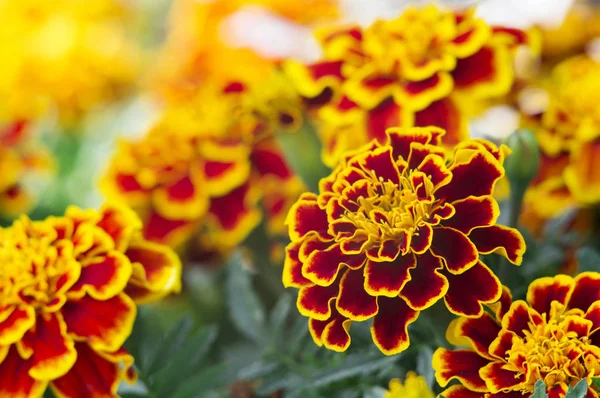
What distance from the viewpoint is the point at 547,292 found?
484 millimetres

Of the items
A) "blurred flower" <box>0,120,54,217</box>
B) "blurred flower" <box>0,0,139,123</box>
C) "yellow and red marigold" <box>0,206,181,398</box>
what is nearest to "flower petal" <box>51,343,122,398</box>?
"yellow and red marigold" <box>0,206,181,398</box>

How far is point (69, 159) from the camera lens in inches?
48.6

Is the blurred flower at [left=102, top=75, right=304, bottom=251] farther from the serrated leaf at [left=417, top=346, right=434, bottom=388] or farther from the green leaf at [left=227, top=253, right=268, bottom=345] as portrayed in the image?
the serrated leaf at [left=417, top=346, right=434, bottom=388]

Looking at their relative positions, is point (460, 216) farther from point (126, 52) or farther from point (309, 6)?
point (126, 52)

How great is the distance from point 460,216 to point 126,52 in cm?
113

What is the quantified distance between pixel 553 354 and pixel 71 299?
13.1 inches

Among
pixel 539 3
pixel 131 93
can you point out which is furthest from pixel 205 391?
pixel 131 93

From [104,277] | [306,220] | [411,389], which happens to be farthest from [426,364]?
[104,277]

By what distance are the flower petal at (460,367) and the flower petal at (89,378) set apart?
0.74ft

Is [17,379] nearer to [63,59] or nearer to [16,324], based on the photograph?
[16,324]

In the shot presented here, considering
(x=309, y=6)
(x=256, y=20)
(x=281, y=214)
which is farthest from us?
(x=309, y=6)

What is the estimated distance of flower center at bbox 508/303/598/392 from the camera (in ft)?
1.44

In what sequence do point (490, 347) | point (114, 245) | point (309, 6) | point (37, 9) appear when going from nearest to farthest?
1. point (490, 347)
2. point (114, 245)
3. point (309, 6)
4. point (37, 9)

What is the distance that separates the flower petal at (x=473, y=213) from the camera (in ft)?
1.49
